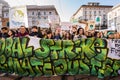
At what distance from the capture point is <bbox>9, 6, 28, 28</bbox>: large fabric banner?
14.2m

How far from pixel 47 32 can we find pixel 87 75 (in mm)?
2046

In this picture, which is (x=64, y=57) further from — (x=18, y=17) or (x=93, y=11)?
(x=93, y=11)

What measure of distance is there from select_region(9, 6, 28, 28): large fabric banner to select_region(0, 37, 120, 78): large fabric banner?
428 cm

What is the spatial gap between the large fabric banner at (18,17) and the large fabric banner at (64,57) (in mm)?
4282

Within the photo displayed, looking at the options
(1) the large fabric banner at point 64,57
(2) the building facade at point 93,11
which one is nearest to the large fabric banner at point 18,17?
(1) the large fabric banner at point 64,57

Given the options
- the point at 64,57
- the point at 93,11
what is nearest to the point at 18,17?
the point at 64,57

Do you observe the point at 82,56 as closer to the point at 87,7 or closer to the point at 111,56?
Result: the point at 111,56

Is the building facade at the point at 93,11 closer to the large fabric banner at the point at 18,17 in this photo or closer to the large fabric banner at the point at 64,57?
the large fabric banner at the point at 18,17

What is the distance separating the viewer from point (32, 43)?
9.93m

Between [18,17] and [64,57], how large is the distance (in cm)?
523

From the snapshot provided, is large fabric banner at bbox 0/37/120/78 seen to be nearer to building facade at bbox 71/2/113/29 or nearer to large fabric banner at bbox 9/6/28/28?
large fabric banner at bbox 9/6/28/28

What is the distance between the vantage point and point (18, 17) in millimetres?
14484

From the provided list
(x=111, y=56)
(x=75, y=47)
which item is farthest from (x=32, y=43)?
(x=111, y=56)

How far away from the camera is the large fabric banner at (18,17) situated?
14.2 m
